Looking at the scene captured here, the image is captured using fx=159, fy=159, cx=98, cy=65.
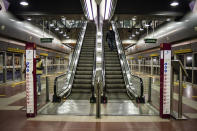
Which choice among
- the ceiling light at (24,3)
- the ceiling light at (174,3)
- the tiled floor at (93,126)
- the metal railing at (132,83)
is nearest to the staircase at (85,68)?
the metal railing at (132,83)

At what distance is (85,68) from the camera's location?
27.7 feet

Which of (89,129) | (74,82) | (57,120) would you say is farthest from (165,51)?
(74,82)

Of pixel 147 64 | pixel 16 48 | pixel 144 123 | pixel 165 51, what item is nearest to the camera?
pixel 144 123

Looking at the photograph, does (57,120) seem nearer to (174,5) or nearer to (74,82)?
(74,82)

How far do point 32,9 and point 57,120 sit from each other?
7.34 metres

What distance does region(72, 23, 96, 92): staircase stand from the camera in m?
7.30

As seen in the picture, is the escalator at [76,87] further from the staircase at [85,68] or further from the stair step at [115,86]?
the stair step at [115,86]

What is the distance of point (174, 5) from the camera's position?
8.88 m

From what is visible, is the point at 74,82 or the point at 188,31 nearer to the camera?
the point at 74,82

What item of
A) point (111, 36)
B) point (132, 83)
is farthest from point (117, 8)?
point (132, 83)

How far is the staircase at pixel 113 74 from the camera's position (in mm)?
7270

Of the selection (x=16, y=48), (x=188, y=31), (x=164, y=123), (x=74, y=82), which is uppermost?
(x=188, y=31)

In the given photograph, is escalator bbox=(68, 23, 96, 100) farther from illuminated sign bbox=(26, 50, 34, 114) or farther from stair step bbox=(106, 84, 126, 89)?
illuminated sign bbox=(26, 50, 34, 114)

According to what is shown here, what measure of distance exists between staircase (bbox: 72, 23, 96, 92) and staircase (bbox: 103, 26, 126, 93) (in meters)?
0.87
